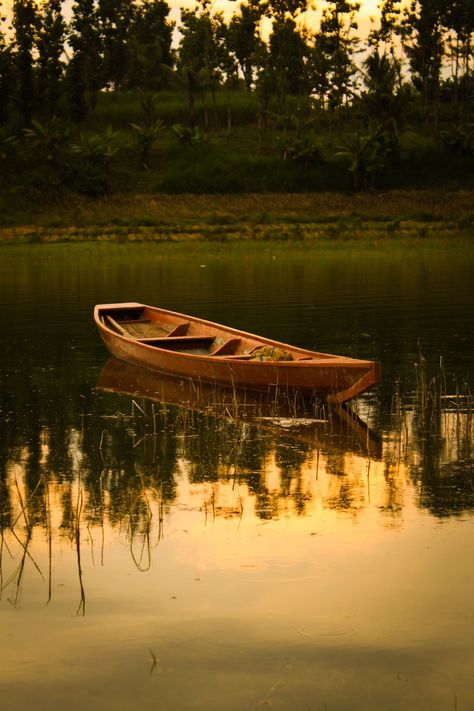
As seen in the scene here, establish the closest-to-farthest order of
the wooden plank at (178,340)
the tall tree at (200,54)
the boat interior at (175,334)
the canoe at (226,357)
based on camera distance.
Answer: the canoe at (226,357) → the boat interior at (175,334) → the wooden plank at (178,340) → the tall tree at (200,54)

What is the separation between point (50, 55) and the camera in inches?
2837

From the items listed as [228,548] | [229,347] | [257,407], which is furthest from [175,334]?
[228,548]

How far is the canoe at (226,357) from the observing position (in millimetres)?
12344

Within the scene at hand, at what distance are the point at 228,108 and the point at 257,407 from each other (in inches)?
2298

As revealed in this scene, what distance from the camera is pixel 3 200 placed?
5828 centimetres

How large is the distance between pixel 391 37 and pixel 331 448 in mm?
67298

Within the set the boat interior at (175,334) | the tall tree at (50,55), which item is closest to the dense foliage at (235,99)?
the tall tree at (50,55)

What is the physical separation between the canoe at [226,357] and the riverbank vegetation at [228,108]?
39948 mm

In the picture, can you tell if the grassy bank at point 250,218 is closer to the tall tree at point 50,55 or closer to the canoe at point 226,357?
the tall tree at point 50,55

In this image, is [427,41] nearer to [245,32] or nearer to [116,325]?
[245,32]

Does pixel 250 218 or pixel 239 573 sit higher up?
Answer: pixel 250 218

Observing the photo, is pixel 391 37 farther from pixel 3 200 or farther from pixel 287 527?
pixel 287 527

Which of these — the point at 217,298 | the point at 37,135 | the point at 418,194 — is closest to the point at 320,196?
the point at 418,194

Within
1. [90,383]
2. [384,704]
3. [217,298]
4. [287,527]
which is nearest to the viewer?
[384,704]
